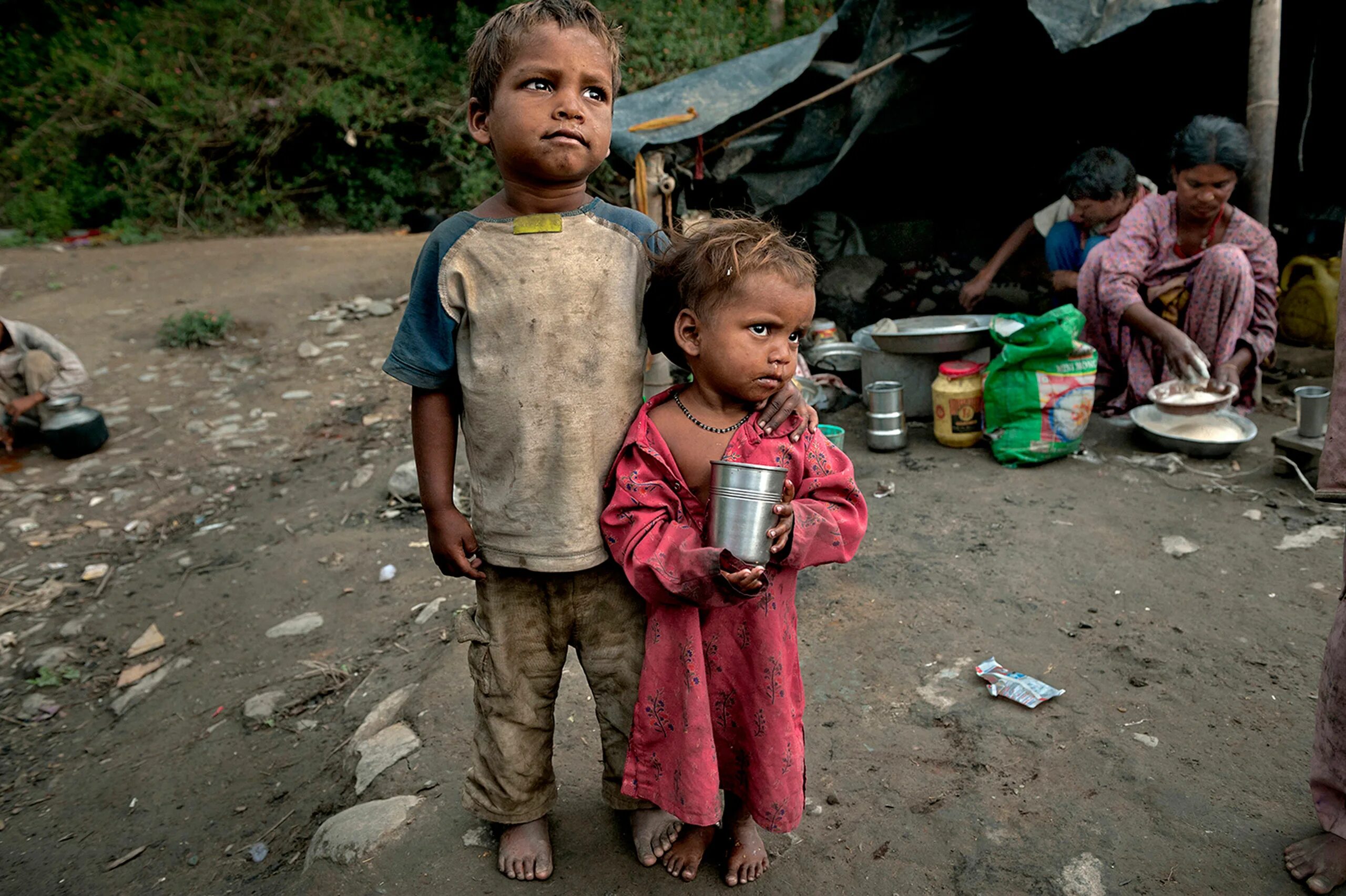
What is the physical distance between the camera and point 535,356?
5.14 feet

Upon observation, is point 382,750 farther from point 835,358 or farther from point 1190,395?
point 835,358

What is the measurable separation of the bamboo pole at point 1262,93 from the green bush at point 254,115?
719cm

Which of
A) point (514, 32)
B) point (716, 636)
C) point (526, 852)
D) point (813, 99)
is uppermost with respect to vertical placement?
point (813, 99)

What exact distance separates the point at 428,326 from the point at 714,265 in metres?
0.53

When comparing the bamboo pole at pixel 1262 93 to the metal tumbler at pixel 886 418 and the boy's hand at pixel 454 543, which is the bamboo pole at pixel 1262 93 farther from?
the boy's hand at pixel 454 543

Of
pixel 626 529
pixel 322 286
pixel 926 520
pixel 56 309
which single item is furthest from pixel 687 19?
pixel 626 529

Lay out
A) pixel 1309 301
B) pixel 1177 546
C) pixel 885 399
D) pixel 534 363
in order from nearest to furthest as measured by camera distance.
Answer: pixel 534 363, pixel 1177 546, pixel 885 399, pixel 1309 301

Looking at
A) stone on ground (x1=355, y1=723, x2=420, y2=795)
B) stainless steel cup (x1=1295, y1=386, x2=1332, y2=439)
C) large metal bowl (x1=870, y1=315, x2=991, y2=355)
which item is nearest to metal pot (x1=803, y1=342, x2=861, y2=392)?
large metal bowl (x1=870, y1=315, x2=991, y2=355)

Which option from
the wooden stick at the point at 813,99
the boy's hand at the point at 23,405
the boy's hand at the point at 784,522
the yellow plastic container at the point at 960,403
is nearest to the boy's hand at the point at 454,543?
the boy's hand at the point at 784,522

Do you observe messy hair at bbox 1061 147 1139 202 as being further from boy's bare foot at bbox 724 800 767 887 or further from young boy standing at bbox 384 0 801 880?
boy's bare foot at bbox 724 800 767 887

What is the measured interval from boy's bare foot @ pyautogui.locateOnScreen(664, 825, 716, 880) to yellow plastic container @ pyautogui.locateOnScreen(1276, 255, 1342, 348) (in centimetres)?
515

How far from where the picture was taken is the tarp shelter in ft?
16.0

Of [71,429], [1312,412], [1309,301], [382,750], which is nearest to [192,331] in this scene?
[71,429]

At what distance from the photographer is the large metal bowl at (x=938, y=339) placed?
14.6 feet
